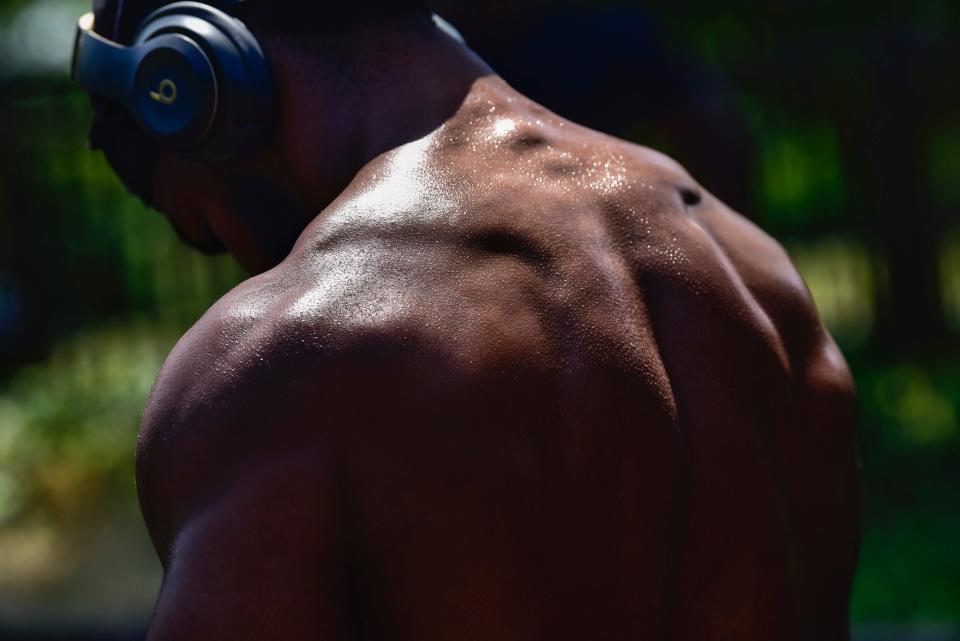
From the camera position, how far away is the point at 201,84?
6.86 ft

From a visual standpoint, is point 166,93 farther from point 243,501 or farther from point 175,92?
point 243,501

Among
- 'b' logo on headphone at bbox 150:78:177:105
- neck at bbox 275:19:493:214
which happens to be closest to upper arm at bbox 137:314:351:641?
neck at bbox 275:19:493:214

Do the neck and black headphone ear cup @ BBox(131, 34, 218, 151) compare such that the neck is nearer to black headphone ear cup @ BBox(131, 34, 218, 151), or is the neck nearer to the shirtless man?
the shirtless man

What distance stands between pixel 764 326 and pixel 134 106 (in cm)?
100

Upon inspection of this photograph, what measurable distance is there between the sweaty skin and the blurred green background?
425 cm

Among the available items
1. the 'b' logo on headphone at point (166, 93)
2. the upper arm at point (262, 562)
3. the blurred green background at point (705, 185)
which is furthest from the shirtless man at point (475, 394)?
the blurred green background at point (705, 185)

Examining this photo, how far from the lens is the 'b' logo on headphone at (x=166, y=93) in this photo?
2113 millimetres

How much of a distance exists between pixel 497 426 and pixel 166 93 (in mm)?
784

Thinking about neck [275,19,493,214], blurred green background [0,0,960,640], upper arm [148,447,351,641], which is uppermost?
neck [275,19,493,214]

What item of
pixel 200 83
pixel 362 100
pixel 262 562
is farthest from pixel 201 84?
pixel 262 562

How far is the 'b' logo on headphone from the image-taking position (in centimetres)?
211

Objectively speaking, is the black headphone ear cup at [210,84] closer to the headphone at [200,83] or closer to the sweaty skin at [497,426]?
the headphone at [200,83]

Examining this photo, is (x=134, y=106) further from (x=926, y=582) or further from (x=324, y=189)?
(x=926, y=582)

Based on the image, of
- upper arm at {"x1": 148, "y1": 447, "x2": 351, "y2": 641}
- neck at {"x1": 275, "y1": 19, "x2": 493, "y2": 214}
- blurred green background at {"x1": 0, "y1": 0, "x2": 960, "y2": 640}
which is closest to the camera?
upper arm at {"x1": 148, "y1": 447, "x2": 351, "y2": 641}
